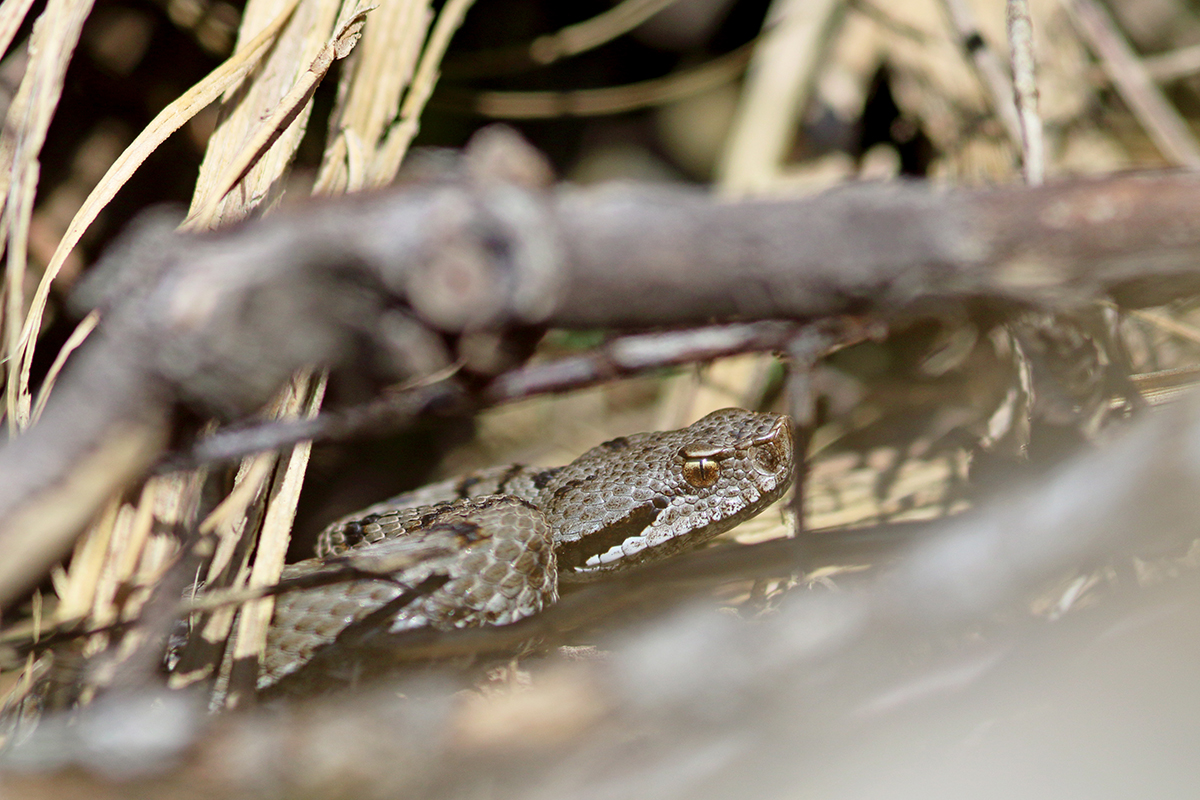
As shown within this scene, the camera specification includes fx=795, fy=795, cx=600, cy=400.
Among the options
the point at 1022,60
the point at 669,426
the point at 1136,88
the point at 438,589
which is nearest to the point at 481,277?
the point at 438,589

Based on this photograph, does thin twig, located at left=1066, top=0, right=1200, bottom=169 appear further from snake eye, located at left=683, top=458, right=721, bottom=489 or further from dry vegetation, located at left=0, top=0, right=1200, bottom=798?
snake eye, located at left=683, top=458, right=721, bottom=489

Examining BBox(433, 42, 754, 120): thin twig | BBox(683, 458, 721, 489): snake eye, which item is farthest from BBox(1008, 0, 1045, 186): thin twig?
BBox(433, 42, 754, 120): thin twig

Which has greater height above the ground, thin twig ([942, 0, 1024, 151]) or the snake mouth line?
thin twig ([942, 0, 1024, 151])

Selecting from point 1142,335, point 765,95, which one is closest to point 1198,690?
point 1142,335

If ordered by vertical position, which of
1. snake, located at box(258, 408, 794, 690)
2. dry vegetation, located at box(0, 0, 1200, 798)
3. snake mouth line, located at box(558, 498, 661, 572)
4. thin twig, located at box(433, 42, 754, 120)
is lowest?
snake mouth line, located at box(558, 498, 661, 572)

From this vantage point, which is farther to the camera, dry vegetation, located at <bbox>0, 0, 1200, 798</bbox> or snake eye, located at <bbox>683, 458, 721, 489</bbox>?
snake eye, located at <bbox>683, 458, 721, 489</bbox>

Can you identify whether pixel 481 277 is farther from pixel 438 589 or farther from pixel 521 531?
pixel 521 531

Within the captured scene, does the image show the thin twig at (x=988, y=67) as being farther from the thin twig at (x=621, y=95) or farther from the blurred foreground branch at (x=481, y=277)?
the blurred foreground branch at (x=481, y=277)

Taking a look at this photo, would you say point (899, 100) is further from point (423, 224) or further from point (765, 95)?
point (423, 224)
